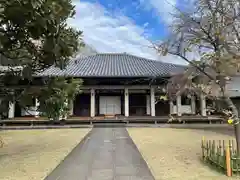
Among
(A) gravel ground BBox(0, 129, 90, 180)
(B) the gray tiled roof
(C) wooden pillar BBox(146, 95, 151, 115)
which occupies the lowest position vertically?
(A) gravel ground BBox(0, 129, 90, 180)

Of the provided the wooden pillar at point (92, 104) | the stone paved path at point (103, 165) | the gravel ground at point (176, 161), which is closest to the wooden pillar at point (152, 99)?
the wooden pillar at point (92, 104)

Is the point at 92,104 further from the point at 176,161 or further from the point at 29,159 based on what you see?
the point at 176,161

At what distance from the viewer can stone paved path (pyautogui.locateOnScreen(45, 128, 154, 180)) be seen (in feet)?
21.6

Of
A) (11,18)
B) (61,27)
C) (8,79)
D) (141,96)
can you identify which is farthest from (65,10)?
(141,96)

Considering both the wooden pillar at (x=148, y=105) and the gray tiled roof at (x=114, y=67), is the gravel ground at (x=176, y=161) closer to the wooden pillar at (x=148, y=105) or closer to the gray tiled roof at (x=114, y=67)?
the gray tiled roof at (x=114, y=67)

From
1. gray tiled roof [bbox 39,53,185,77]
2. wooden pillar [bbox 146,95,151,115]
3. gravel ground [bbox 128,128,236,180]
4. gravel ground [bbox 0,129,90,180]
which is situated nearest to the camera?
gravel ground [bbox 128,128,236,180]

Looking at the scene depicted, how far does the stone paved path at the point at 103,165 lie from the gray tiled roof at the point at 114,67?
10.6 m

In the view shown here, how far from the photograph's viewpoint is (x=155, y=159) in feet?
28.4

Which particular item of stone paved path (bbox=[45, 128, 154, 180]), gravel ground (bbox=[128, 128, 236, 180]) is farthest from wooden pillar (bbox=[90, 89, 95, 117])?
stone paved path (bbox=[45, 128, 154, 180])

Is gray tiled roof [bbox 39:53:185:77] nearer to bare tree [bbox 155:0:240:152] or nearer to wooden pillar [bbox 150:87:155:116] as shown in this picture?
wooden pillar [bbox 150:87:155:116]

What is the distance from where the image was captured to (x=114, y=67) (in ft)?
79.6

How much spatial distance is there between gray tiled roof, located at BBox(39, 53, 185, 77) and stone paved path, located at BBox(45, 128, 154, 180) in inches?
418

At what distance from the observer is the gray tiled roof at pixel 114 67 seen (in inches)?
850

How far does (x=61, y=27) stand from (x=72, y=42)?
0.58 m
